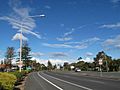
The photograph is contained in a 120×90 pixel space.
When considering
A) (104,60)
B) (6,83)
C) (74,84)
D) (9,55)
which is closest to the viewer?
(6,83)

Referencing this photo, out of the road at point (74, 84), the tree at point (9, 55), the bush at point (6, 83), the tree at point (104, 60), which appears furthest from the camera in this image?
the tree at point (9, 55)

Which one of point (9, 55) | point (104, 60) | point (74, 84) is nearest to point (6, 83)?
point (74, 84)

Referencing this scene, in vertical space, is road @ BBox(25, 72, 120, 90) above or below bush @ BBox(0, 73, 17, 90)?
below

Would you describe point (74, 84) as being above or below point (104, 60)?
below

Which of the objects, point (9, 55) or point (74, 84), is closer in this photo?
point (74, 84)

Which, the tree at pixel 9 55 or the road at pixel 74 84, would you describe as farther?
the tree at pixel 9 55

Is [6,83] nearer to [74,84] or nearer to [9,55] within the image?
[74,84]

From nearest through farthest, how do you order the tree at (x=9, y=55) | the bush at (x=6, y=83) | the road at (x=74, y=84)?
the bush at (x=6, y=83)
the road at (x=74, y=84)
the tree at (x=9, y=55)

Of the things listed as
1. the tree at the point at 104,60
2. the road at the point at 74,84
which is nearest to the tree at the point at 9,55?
the tree at the point at 104,60

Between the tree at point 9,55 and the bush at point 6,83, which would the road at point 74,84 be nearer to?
the bush at point 6,83

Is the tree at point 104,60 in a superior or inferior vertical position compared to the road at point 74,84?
superior

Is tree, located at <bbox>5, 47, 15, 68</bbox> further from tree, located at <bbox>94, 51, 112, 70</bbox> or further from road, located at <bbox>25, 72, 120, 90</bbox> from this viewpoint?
road, located at <bbox>25, 72, 120, 90</bbox>

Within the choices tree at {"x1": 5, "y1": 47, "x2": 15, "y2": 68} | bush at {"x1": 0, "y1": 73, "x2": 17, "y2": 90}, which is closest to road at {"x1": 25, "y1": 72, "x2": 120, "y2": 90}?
bush at {"x1": 0, "y1": 73, "x2": 17, "y2": 90}

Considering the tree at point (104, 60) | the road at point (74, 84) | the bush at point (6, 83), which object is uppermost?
the tree at point (104, 60)
